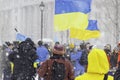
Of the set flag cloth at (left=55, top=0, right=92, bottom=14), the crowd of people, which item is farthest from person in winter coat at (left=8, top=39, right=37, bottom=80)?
flag cloth at (left=55, top=0, right=92, bottom=14)

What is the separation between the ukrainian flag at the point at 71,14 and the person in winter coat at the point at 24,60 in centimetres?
558

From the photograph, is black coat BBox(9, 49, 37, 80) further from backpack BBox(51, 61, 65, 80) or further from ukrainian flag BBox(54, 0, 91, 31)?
ukrainian flag BBox(54, 0, 91, 31)

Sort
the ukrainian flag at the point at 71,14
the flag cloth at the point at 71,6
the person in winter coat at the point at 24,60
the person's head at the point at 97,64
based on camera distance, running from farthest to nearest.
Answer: the flag cloth at the point at 71,6 < the ukrainian flag at the point at 71,14 < the person in winter coat at the point at 24,60 < the person's head at the point at 97,64

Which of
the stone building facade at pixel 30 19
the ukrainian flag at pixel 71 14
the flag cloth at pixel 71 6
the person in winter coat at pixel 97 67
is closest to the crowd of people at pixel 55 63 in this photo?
the person in winter coat at pixel 97 67

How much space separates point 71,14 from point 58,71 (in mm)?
8652

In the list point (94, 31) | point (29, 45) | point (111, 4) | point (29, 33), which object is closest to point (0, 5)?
point (29, 33)

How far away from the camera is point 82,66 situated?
1616 centimetres

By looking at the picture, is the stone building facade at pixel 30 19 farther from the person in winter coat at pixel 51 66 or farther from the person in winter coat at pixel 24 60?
the person in winter coat at pixel 51 66

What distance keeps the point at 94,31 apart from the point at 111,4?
97.6 feet

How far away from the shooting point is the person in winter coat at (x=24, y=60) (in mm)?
11570

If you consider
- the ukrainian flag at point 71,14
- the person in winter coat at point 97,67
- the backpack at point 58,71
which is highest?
the ukrainian flag at point 71,14

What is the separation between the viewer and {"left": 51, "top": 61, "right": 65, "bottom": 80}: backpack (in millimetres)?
9164

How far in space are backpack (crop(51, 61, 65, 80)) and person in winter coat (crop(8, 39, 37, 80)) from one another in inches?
95.1

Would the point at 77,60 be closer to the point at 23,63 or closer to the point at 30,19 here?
the point at 23,63
